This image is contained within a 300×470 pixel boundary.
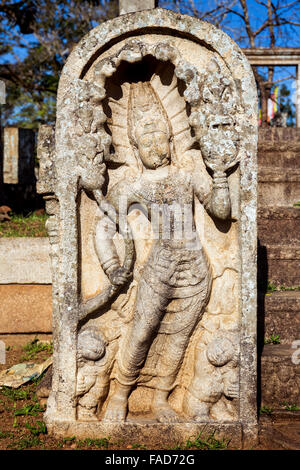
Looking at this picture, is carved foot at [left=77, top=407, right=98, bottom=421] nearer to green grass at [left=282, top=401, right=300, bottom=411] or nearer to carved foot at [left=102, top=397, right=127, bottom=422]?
carved foot at [left=102, top=397, right=127, bottom=422]

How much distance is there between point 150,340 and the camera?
3.39m

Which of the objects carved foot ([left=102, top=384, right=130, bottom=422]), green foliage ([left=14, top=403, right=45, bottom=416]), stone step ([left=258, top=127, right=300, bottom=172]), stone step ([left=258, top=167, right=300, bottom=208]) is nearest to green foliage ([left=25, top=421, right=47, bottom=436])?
green foliage ([left=14, top=403, right=45, bottom=416])

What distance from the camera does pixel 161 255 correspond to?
3.32m

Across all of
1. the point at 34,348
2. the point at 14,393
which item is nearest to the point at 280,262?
the point at 34,348

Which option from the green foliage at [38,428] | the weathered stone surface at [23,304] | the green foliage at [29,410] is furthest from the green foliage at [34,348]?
the green foliage at [38,428]

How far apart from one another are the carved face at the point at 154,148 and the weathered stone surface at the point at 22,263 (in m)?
2.11

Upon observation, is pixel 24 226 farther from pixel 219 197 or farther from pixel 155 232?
pixel 219 197

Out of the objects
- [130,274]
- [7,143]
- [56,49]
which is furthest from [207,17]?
[130,274]

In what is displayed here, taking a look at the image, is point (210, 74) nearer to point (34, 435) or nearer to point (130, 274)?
point (130, 274)

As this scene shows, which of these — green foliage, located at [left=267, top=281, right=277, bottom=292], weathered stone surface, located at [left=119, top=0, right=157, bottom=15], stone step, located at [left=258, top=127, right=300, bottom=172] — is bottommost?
green foliage, located at [left=267, top=281, right=277, bottom=292]

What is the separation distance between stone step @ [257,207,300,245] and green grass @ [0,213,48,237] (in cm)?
238

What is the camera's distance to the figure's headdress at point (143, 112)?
3396 millimetres

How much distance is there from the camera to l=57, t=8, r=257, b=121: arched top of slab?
127 inches

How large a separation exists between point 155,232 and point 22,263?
2.22 meters
